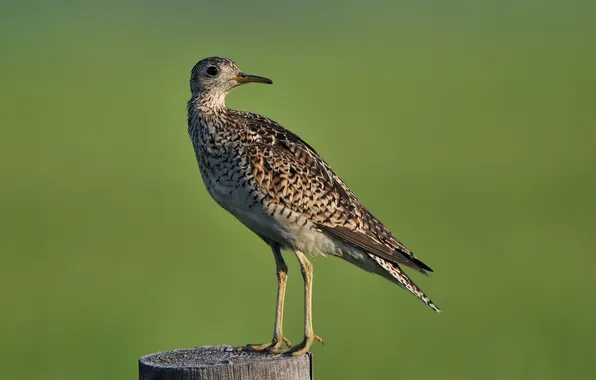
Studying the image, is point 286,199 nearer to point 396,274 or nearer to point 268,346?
point 396,274

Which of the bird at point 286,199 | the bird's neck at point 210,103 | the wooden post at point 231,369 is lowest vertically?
the wooden post at point 231,369

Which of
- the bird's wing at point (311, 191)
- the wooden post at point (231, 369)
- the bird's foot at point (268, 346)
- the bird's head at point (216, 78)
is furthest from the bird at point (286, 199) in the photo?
the wooden post at point (231, 369)

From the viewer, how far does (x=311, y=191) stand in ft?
29.4

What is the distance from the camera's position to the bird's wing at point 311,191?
883 cm

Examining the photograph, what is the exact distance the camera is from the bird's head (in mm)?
9711

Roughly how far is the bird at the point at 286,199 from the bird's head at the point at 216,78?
13.6 inches

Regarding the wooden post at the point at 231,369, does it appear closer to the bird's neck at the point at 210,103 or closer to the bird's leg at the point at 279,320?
the bird's leg at the point at 279,320

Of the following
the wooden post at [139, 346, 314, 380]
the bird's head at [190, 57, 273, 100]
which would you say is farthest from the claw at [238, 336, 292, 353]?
the bird's head at [190, 57, 273, 100]

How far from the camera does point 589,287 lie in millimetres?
15539

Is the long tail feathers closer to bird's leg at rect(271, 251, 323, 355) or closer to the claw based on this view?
bird's leg at rect(271, 251, 323, 355)

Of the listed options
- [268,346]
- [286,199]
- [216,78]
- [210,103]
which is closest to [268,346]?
[268,346]

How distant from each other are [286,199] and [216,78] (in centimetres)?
145

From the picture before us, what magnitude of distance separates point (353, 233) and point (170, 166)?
15364mm

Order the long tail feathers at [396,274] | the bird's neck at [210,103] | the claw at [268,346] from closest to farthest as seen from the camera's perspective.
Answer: the claw at [268,346] < the long tail feathers at [396,274] < the bird's neck at [210,103]
